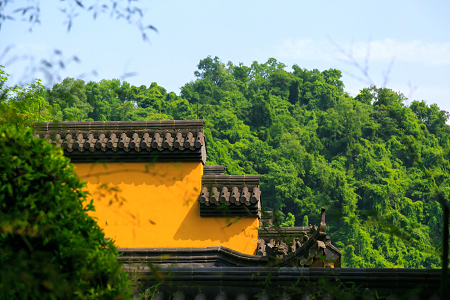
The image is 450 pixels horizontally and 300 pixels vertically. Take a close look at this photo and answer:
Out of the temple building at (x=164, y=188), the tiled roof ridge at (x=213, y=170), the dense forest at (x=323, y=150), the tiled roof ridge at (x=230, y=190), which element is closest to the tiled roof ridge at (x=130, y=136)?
the temple building at (x=164, y=188)

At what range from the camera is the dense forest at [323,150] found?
43406 mm

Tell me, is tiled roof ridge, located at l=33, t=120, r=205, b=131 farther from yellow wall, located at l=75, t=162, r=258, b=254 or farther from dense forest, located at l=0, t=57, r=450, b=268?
dense forest, located at l=0, t=57, r=450, b=268

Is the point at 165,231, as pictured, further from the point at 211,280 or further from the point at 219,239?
the point at 211,280

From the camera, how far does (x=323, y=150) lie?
57719mm

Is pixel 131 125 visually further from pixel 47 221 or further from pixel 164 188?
pixel 47 221

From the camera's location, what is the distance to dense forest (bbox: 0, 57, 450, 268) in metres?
43.4

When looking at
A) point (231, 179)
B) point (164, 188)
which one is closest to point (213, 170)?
point (231, 179)

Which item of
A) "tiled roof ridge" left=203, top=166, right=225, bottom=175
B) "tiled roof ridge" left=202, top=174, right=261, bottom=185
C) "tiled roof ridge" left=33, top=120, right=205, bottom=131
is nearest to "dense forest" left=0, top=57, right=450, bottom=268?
"tiled roof ridge" left=203, top=166, right=225, bottom=175

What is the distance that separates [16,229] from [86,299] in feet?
1.58

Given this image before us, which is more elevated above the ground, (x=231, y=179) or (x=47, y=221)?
(x=47, y=221)

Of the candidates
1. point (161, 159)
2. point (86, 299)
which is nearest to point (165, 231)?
point (161, 159)

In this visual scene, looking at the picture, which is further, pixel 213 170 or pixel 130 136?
pixel 213 170

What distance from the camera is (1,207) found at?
232 cm

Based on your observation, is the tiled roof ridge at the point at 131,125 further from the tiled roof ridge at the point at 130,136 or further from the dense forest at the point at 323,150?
the dense forest at the point at 323,150
